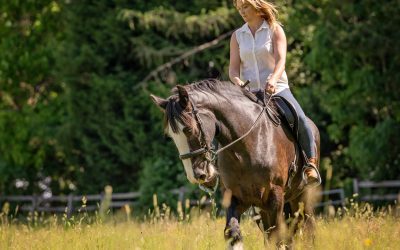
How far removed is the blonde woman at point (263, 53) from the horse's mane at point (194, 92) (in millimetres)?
488

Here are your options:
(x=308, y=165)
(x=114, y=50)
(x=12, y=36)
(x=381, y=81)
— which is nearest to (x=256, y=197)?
(x=308, y=165)

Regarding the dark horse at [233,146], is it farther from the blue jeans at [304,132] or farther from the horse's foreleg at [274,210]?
the blue jeans at [304,132]

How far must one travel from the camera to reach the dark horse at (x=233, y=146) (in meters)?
7.55

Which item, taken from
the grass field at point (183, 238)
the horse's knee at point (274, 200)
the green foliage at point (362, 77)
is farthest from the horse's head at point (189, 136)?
the green foliage at point (362, 77)

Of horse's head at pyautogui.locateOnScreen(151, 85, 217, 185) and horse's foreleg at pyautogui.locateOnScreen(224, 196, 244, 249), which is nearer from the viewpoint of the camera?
horse's head at pyautogui.locateOnScreen(151, 85, 217, 185)

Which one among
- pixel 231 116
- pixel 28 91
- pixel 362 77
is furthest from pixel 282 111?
pixel 28 91

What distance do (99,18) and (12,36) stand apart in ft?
18.8

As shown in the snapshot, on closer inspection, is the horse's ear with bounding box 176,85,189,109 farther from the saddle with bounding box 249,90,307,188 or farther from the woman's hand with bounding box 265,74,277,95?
the woman's hand with bounding box 265,74,277,95

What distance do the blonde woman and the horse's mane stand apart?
0.49m

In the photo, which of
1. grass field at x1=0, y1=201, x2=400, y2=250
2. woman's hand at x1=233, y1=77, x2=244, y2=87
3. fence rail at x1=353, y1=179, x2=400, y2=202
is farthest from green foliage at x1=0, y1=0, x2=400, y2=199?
woman's hand at x1=233, y1=77, x2=244, y2=87

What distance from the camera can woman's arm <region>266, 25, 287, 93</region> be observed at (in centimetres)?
875

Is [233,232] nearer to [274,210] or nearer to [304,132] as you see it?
[274,210]

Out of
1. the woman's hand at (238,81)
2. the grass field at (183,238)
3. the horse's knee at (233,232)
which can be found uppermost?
the woman's hand at (238,81)

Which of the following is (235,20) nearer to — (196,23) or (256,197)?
(196,23)
